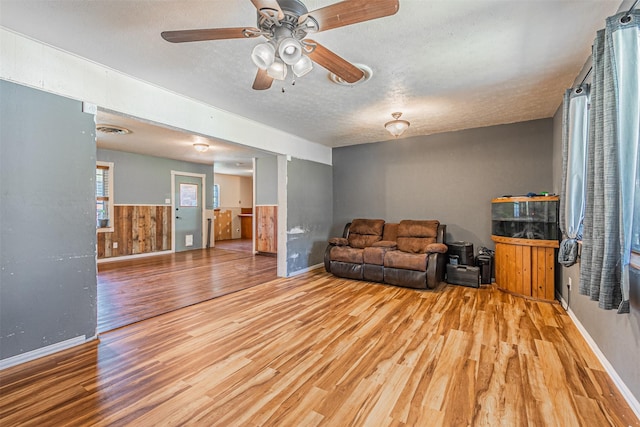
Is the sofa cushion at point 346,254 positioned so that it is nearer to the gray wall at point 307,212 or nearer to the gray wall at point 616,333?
the gray wall at point 307,212

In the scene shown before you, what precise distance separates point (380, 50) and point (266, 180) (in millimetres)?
4911

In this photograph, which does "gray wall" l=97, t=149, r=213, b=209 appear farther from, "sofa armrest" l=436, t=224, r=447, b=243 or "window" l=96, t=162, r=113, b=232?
"sofa armrest" l=436, t=224, r=447, b=243

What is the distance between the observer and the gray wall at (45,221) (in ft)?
6.52

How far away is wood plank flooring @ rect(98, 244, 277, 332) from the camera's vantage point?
10.2 feet

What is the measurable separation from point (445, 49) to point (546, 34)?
0.68 m

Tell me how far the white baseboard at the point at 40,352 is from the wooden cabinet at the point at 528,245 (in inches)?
183

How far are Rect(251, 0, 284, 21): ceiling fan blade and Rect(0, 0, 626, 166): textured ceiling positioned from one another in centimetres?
43

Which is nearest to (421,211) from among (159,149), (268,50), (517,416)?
(517,416)

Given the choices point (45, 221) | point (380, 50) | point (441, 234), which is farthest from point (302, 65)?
point (441, 234)

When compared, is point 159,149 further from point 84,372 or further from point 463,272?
point 463,272

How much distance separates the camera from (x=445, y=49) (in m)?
2.17

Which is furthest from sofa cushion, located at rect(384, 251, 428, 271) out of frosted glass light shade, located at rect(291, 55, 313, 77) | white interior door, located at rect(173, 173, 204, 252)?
white interior door, located at rect(173, 173, 204, 252)

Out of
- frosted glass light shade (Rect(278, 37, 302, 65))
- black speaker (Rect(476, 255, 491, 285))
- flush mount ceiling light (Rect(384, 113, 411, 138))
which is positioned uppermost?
flush mount ceiling light (Rect(384, 113, 411, 138))

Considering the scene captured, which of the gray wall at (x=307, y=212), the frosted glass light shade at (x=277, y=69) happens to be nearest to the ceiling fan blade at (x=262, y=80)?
the frosted glass light shade at (x=277, y=69)
